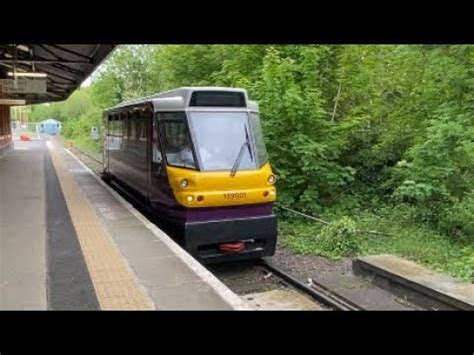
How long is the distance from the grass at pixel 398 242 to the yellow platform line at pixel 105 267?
412 cm

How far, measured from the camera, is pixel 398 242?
10109 millimetres

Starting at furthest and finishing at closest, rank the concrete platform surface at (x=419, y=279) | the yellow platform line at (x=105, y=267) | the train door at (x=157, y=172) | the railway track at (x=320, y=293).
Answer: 1. the train door at (x=157, y=172)
2. the railway track at (x=320, y=293)
3. the concrete platform surface at (x=419, y=279)
4. the yellow platform line at (x=105, y=267)

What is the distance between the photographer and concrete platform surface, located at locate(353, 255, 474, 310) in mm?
6668

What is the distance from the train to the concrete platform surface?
1732 millimetres

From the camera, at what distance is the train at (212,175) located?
8242 millimetres

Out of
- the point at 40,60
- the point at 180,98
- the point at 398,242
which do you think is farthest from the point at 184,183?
the point at 40,60

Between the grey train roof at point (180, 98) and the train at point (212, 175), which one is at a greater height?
the grey train roof at point (180, 98)

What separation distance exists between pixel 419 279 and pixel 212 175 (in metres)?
3.59

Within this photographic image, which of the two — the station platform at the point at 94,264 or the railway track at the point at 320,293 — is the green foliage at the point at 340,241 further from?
the station platform at the point at 94,264

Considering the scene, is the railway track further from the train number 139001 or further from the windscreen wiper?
the windscreen wiper

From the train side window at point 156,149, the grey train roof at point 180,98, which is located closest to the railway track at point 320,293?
the train side window at point 156,149

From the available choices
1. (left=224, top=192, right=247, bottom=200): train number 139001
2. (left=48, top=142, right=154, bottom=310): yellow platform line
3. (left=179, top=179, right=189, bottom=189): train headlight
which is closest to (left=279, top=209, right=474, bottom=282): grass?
(left=224, top=192, right=247, bottom=200): train number 139001

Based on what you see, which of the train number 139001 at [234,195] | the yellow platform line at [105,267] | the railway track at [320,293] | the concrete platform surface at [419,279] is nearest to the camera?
the yellow platform line at [105,267]
